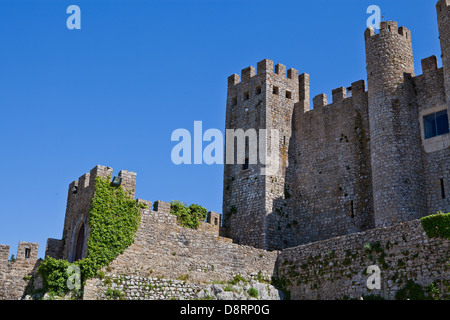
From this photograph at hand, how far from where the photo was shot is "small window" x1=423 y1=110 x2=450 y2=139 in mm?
26205

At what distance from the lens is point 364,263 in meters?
22.5

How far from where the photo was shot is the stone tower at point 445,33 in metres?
25.7

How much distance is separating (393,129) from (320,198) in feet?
17.6

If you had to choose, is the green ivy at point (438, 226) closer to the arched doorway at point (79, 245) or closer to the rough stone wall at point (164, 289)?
the rough stone wall at point (164, 289)

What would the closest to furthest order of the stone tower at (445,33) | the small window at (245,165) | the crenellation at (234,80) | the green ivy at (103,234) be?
the green ivy at (103,234), the stone tower at (445,33), the small window at (245,165), the crenellation at (234,80)

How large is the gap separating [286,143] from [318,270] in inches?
365

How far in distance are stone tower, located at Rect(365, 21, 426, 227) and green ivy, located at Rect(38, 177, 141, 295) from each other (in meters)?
10.4

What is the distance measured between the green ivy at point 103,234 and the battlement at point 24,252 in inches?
80.9

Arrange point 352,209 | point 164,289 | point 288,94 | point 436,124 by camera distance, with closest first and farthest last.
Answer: point 164,289 < point 436,124 < point 352,209 < point 288,94

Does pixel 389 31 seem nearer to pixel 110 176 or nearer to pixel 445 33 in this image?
pixel 445 33

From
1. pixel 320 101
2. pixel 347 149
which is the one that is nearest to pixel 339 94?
pixel 320 101

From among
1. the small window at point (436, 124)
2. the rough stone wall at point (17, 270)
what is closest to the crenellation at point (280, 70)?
the small window at point (436, 124)
